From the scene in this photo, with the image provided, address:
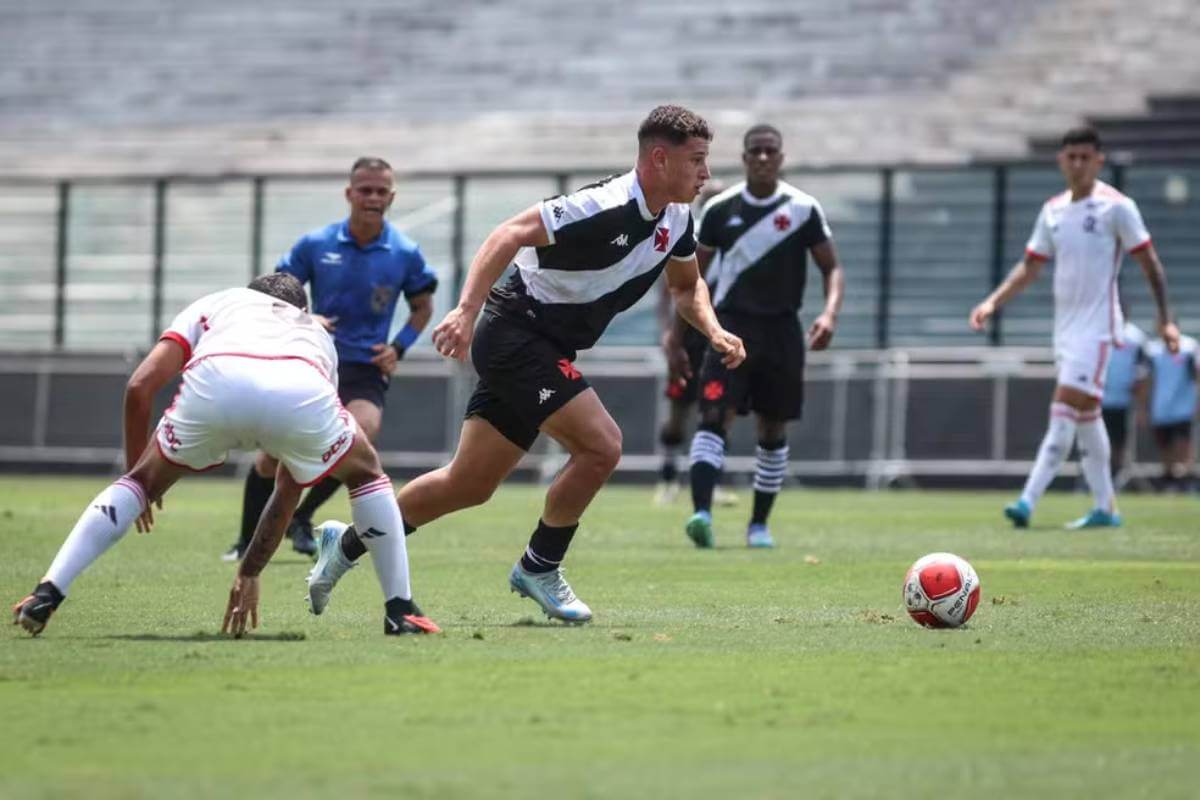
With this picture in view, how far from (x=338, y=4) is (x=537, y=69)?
15.6ft

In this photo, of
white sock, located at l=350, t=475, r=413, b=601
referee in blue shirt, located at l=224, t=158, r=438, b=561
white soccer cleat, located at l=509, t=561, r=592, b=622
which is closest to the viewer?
white sock, located at l=350, t=475, r=413, b=601

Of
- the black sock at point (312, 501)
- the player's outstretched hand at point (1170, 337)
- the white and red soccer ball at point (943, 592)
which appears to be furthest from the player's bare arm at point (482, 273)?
the player's outstretched hand at point (1170, 337)

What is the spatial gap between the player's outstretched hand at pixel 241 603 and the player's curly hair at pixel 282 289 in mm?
1079

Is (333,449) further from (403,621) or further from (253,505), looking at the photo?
(253,505)

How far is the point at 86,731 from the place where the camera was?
240 inches

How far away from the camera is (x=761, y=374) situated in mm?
14594

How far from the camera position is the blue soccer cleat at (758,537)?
47.3ft

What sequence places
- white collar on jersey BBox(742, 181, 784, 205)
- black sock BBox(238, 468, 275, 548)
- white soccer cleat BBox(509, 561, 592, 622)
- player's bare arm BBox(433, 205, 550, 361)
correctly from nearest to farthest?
player's bare arm BBox(433, 205, 550, 361) → white soccer cleat BBox(509, 561, 592, 622) → black sock BBox(238, 468, 275, 548) → white collar on jersey BBox(742, 181, 784, 205)

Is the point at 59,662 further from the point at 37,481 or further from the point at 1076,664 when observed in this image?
the point at 37,481

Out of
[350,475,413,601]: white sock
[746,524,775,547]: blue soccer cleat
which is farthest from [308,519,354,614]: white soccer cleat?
[746,524,775,547]: blue soccer cleat

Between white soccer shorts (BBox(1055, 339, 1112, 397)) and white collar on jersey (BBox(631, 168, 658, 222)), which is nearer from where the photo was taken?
white collar on jersey (BBox(631, 168, 658, 222))

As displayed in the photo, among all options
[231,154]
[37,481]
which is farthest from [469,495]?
[231,154]

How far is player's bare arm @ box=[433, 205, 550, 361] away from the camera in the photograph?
327 inches

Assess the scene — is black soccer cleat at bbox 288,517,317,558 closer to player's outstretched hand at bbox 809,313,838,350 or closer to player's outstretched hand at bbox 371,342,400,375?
player's outstretched hand at bbox 371,342,400,375
